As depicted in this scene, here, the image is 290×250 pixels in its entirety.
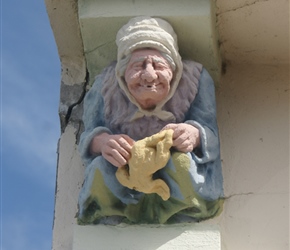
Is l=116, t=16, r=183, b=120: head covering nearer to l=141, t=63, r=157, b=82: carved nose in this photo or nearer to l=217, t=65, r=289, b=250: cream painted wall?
l=141, t=63, r=157, b=82: carved nose

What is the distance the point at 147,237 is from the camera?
232 centimetres

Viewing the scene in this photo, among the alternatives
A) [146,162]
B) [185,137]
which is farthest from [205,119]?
[146,162]

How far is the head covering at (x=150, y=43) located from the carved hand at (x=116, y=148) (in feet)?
0.35

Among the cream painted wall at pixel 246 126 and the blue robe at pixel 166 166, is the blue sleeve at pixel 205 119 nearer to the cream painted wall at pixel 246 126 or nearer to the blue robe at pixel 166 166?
the blue robe at pixel 166 166

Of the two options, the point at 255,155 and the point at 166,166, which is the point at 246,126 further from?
the point at 166,166

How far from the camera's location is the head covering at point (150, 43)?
7.84 ft

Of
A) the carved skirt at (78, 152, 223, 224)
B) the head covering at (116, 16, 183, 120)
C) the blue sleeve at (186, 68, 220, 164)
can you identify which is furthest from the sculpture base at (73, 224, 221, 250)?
the head covering at (116, 16, 183, 120)

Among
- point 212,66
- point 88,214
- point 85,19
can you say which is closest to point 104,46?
point 85,19

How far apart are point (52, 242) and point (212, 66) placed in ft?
1.96

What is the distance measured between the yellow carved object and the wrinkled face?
4.6 inches

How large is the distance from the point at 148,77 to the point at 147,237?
37 cm

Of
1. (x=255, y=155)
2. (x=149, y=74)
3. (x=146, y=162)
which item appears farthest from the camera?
(x=255, y=155)

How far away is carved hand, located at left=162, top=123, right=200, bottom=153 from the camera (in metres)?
2.29

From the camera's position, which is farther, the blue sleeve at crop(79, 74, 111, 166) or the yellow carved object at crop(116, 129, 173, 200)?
the blue sleeve at crop(79, 74, 111, 166)
